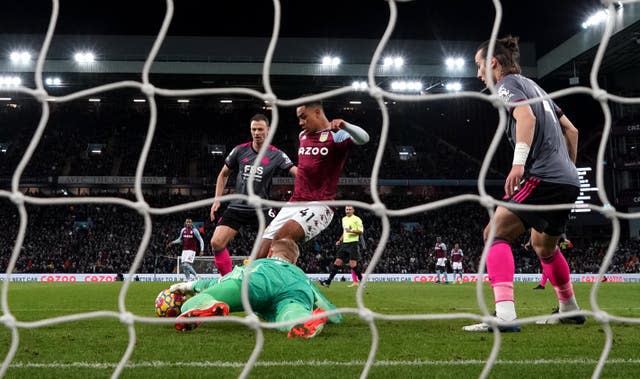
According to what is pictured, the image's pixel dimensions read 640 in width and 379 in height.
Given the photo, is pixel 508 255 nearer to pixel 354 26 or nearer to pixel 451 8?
pixel 451 8

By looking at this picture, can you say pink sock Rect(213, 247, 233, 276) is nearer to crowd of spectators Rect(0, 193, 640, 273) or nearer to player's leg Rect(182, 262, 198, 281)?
player's leg Rect(182, 262, 198, 281)

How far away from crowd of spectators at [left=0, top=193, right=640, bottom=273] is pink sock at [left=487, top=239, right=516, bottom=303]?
18914 mm

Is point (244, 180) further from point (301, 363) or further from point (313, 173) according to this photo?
point (301, 363)

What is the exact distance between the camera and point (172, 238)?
26500 mm

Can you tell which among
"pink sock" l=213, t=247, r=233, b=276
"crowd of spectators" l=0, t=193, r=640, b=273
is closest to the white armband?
"pink sock" l=213, t=247, r=233, b=276

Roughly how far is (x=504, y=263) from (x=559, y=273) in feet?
2.23

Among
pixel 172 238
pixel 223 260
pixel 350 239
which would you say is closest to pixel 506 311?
pixel 223 260

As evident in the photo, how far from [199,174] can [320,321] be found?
26771 millimetres

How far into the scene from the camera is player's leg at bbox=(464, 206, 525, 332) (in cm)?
402

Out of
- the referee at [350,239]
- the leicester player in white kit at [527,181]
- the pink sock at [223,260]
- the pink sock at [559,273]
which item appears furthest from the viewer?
the referee at [350,239]

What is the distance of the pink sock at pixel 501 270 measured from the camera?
13.3 ft

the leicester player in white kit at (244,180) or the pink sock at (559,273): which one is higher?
the leicester player in white kit at (244,180)

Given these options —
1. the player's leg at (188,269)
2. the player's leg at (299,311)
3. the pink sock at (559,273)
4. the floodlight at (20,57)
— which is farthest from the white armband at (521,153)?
the floodlight at (20,57)

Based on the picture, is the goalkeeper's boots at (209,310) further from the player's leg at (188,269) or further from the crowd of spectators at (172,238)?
the crowd of spectators at (172,238)
